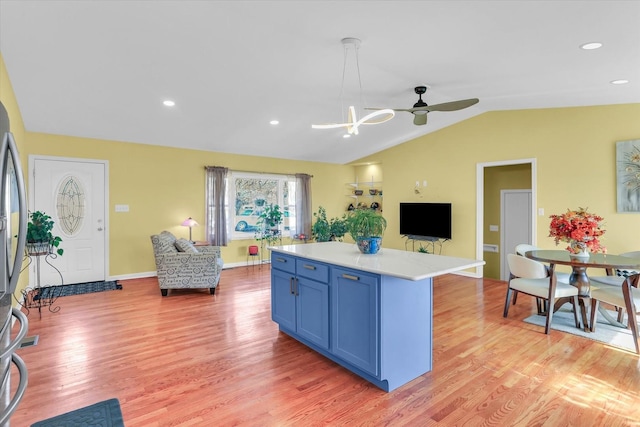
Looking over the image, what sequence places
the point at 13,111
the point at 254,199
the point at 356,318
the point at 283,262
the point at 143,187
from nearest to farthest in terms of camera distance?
the point at 356,318 < the point at 283,262 < the point at 13,111 < the point at 143,187 < the point at 254,199

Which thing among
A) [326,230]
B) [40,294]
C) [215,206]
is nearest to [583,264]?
[326,230]

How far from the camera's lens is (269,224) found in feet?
25.3

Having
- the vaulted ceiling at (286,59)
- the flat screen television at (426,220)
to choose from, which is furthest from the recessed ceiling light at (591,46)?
Answer: the flat screen television at (426,220)

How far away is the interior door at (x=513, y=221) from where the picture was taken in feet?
21.9

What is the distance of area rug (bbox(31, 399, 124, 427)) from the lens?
5.89 feet

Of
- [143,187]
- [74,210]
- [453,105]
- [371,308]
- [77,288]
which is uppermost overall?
[453,105]

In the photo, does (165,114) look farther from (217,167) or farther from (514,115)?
(514,115)

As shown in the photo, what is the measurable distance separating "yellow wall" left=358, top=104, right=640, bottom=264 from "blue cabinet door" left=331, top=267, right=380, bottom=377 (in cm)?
447

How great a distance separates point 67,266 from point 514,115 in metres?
7.84

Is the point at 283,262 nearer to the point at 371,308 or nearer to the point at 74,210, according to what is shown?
the point at 371,308

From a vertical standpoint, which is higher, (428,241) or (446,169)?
(446,169)

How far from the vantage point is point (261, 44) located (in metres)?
3.33

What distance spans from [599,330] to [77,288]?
6.92m

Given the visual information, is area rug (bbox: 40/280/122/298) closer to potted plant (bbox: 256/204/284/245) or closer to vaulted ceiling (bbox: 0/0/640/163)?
vaulted ceiling (bbox: 0/0/640/163)
